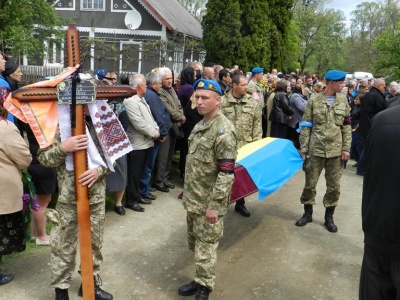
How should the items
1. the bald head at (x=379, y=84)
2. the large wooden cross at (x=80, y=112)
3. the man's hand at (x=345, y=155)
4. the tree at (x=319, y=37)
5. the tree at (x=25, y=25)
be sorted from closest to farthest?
the large wooden cross at (x=80, y=112) < the man's hand at (x=345, y=155) < the bald head at (x=379, y=84) < the tree at (x=25, y=25) < the tree at (x=319, y=37)

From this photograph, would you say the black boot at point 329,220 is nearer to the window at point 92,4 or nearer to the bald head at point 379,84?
the bald head at point 379,84

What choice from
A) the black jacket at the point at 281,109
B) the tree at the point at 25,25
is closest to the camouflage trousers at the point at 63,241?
the black jacket at the point at 281,109

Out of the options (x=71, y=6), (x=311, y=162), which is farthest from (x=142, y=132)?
(x=71, y=6)

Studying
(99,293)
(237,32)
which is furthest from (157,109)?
(237,32)

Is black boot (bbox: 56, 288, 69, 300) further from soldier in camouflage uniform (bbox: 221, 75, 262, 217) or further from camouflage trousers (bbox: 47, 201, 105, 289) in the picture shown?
soldier in camouflage uniform (bbox: 221, 75, 262, 217)

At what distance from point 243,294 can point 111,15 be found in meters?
23.7

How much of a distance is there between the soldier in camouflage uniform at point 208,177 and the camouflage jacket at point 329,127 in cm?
240

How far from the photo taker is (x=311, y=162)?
19.6ft

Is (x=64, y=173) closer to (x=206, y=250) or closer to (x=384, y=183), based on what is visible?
(x=206, y=250)

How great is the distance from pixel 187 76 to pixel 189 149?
412cm

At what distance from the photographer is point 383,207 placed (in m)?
2.62

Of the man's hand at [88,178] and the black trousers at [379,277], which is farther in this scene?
the man's hand at [88,178]

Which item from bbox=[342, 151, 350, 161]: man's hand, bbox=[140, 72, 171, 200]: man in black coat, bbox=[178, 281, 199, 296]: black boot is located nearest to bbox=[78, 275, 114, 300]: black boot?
bbox=[178, 281, 199, 296]: black boot

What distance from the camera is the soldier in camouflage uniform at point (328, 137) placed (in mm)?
5781
